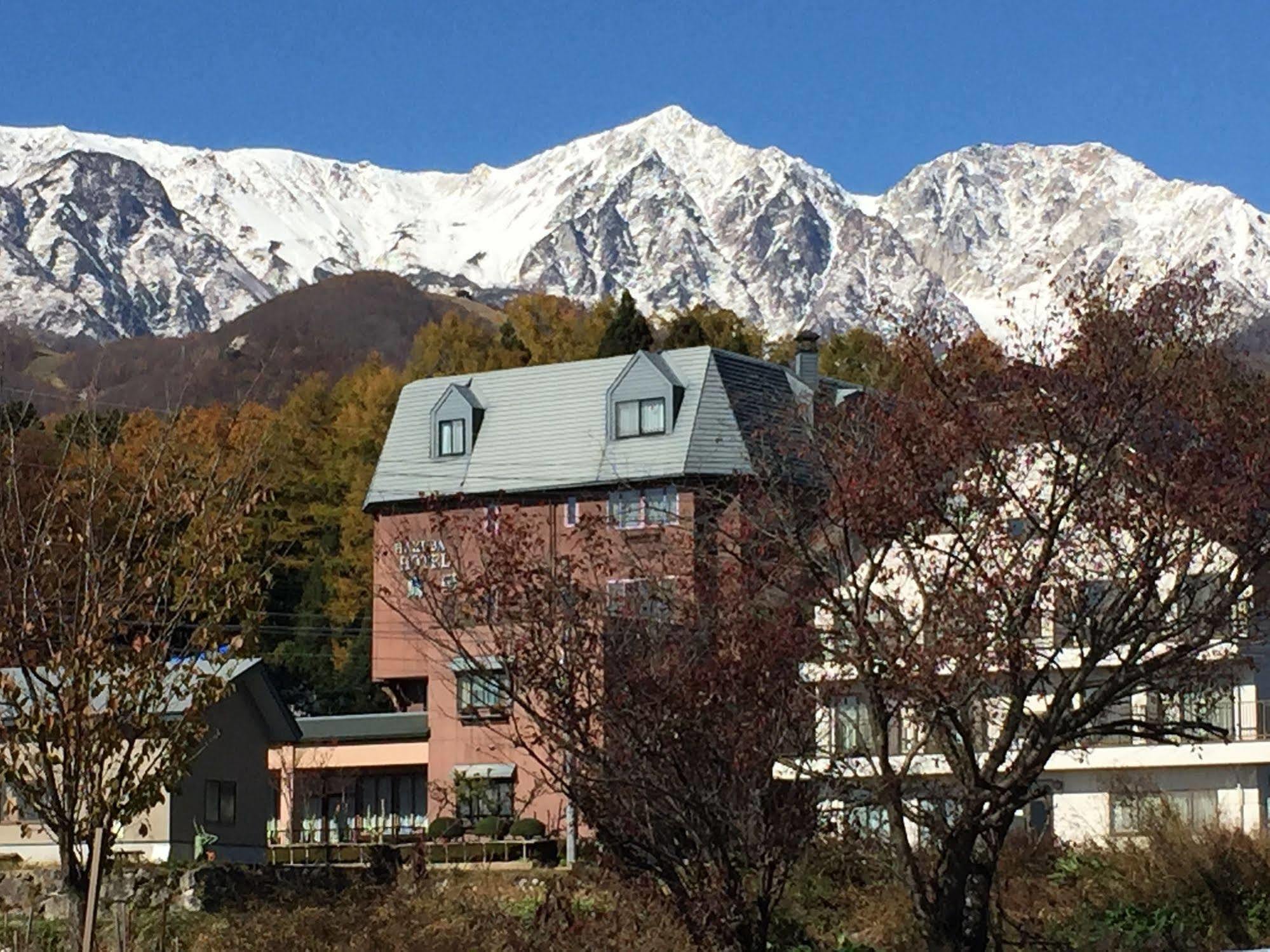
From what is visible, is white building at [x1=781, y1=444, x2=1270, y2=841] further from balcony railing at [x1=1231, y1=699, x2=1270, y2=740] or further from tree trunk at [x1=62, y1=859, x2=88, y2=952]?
tree trunk at [x1=62, y1=859, x2=88, y2=952]

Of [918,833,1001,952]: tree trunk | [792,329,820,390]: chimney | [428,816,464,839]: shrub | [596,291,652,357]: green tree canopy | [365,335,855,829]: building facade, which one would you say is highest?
[596,291,652,357]: green tree canopy

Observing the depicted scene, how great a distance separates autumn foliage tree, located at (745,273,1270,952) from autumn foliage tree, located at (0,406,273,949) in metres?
5.66

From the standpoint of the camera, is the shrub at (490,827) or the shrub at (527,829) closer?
the shrub at (490,827)

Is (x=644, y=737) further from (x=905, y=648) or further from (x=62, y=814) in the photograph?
(x=62, y=814)

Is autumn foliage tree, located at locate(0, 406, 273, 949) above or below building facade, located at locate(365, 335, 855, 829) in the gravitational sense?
below

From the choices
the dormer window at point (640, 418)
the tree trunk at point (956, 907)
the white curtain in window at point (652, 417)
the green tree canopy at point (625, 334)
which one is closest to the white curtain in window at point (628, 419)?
the dormer window at point (640, 418)

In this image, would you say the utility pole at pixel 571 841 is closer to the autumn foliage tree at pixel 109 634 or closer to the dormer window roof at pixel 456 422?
the dormer window roof at pixel 456 422

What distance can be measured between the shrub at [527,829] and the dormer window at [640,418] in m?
10.5

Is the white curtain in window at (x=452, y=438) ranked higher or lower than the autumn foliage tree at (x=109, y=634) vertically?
higher

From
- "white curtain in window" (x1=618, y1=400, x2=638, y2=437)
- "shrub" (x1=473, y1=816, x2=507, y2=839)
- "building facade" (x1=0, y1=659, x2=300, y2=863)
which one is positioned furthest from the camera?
"white curtain in window" (x1=618, y1=400, x2=638, y2=437)

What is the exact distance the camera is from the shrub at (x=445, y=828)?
145 ft

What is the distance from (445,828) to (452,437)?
11929mm

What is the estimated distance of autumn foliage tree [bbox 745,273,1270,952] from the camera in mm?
17641

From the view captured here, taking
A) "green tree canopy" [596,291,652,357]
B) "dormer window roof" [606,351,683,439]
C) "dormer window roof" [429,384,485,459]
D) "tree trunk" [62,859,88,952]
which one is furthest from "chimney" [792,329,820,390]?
"tree trunk" [62,859,88,952]
